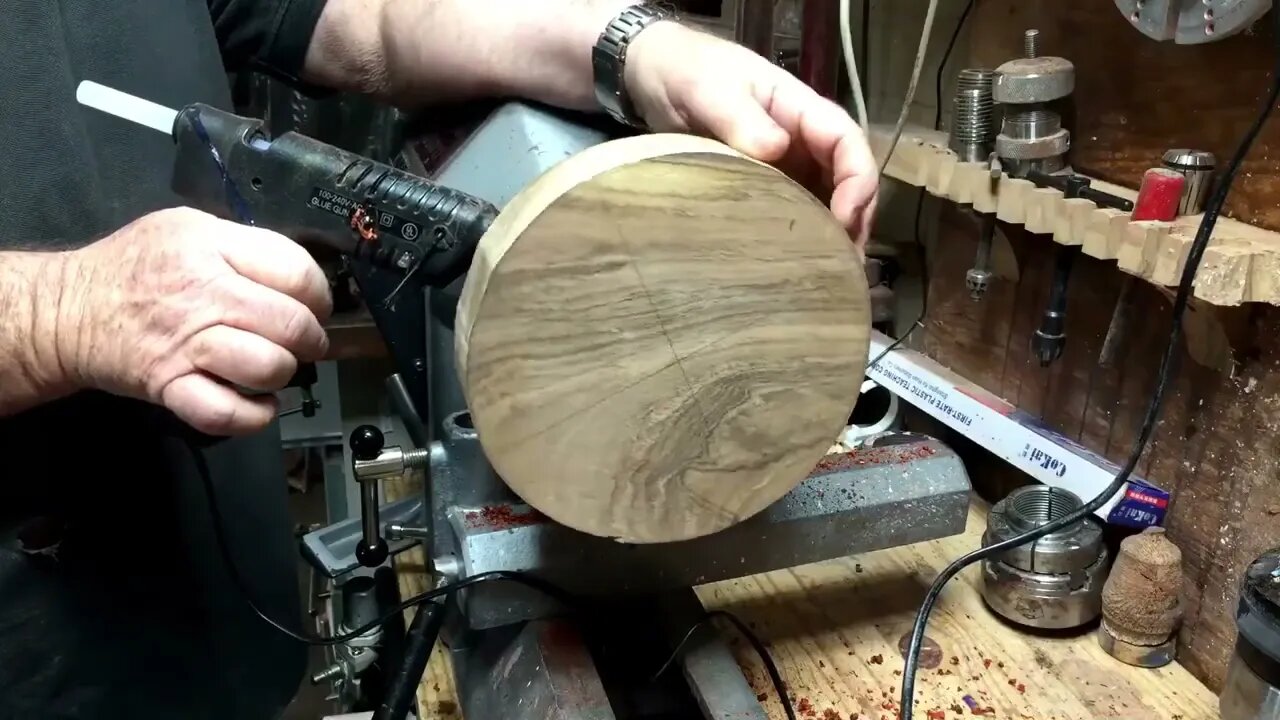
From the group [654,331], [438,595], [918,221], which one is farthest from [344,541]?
[918,221]

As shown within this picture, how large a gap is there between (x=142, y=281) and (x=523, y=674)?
1.22ft

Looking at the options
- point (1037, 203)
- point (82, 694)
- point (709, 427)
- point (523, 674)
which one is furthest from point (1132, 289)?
point (82, 694)

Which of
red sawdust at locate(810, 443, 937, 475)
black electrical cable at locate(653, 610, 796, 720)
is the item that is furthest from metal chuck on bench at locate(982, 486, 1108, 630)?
black electrical cable at locate(653, 610, 796, 720)

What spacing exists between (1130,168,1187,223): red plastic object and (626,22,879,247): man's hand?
26cm

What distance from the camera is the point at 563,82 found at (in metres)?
0.84

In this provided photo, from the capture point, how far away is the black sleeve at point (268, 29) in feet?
3.27

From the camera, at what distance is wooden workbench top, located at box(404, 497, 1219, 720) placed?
759 millimetres

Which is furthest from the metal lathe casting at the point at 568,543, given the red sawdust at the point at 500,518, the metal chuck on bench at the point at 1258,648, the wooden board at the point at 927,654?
the metal chuck on bench at the point at 1258,648

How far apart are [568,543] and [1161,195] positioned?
56 centimetres

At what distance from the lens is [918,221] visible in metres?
1.22

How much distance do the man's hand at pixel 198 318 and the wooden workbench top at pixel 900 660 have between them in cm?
37

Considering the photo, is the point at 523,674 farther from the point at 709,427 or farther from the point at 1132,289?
the point at 1132,289

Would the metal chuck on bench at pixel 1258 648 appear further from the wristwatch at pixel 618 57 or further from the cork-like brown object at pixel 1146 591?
the wristwatch at pixel 618 57

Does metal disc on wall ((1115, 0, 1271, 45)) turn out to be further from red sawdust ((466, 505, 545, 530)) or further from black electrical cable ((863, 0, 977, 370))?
red sawdust ((466, 505, 545, 530))
